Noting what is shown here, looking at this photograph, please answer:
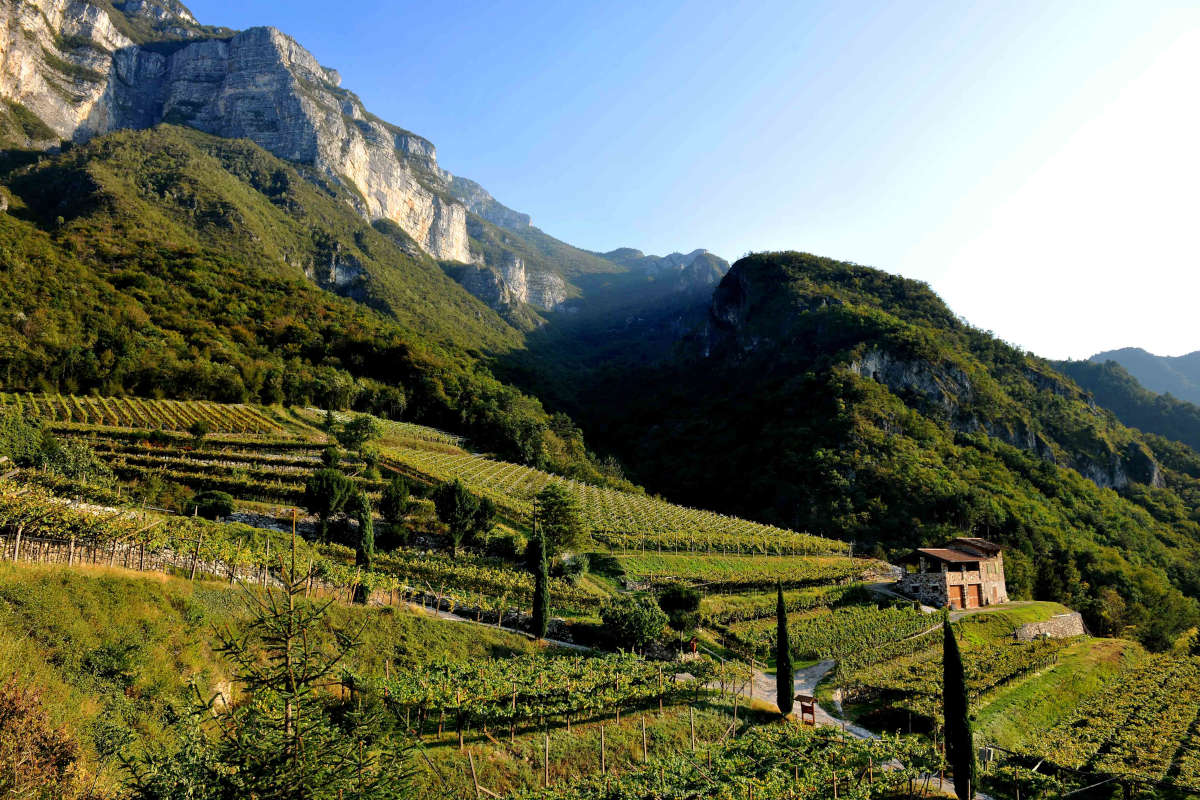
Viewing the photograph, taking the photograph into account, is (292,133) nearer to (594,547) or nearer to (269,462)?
(269,462)

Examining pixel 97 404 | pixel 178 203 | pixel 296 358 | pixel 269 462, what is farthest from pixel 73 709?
pixel 178 203

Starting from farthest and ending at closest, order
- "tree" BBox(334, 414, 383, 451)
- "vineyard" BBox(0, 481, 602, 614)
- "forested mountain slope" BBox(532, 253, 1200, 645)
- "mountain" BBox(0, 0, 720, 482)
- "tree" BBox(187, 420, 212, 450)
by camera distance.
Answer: "forested mountain slope" BBox(532, 253, 1200, 645), "mountain" BBox(0, 0, 720, 482), "tree" BBox(334, 414, 383, 451), "tree" BBox(187, 420, 212, 450), "vineyard" BBox(0, 481, 602, 614)

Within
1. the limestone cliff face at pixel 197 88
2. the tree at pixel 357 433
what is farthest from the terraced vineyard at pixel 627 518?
the limestone cliff face at pixel 197 88

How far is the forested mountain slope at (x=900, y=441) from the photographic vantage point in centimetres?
6556

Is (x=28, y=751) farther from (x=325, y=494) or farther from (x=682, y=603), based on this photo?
(x=682, y=603)

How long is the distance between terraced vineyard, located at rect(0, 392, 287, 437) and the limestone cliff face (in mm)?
133407

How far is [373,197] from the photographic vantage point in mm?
188625

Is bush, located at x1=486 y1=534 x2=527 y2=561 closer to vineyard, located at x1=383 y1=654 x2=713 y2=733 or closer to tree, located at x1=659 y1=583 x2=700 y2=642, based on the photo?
tree, located at x1=659 y1=583 x2=700 y2=642

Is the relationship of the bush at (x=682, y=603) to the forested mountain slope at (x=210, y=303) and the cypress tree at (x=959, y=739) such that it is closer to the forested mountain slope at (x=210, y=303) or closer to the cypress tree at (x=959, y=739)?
the cypress tree at (x=959, y=739)

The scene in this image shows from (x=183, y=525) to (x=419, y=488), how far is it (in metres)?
17.8

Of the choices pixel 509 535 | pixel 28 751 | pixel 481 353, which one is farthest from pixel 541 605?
pixel 481 353

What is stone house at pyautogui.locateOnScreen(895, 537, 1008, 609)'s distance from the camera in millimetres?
42562

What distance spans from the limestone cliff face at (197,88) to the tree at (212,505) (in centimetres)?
15923

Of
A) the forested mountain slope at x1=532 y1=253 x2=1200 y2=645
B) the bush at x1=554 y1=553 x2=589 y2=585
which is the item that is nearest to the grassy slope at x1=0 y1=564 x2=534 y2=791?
the bush at x1=554 y1=553 x2=589 y2=585
